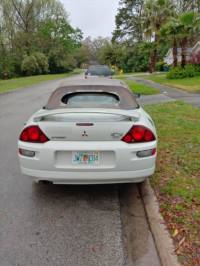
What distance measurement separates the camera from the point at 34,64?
168 ft

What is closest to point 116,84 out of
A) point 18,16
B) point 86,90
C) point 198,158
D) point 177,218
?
point 86,90

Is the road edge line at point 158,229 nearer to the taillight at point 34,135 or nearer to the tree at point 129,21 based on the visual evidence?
the taillight at point 34,135

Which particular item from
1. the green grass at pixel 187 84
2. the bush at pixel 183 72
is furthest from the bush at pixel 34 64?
the green grass at pixel 187 84

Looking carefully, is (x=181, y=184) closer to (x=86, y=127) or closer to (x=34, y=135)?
(x=86, y=127)

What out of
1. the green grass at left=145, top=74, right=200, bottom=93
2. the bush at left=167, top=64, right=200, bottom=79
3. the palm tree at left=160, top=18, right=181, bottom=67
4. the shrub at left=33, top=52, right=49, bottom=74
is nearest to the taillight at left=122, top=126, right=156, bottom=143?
the green grass at left=145, top=74, right=200, bottom=93

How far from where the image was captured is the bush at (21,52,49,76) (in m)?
50.6

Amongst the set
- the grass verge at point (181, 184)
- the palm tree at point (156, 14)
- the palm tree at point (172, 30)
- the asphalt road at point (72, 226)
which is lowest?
the asphalt road at point (72, 226)

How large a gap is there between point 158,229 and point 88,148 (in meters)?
1.21

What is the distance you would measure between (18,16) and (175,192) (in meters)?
55.4

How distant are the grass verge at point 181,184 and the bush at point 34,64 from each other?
4653 centimetres

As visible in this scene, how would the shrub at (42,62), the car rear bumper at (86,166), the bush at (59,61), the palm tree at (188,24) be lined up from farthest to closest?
1. the bush at (59,61)
2. the shrub at (42,62)
3. the palm tree at (188,24)
4. the car rear bumper at (86,166)

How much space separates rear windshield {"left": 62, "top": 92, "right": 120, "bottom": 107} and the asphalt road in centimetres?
132

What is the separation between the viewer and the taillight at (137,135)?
142 inches

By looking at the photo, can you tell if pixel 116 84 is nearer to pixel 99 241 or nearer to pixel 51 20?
pixel 99 241
